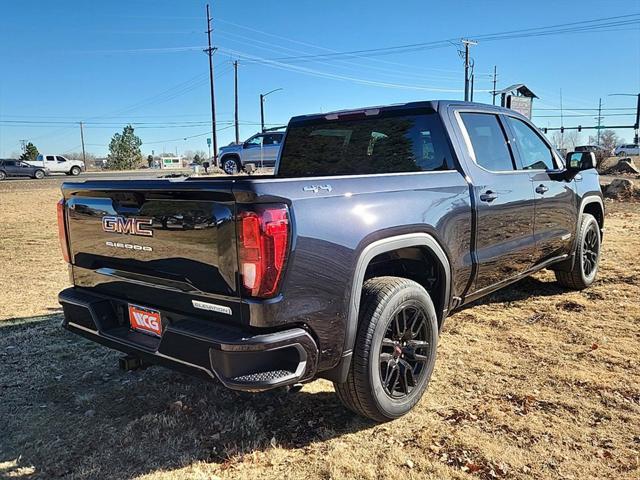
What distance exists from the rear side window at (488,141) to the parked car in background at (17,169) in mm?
37159

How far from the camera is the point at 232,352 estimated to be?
7.59 ft

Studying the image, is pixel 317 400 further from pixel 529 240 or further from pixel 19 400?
pixel 529 240

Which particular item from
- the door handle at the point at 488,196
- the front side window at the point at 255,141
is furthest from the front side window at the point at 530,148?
the front side window at the point at 255,141

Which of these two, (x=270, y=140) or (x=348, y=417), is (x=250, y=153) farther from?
(x=348, y=417)

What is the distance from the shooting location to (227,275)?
2375 mm

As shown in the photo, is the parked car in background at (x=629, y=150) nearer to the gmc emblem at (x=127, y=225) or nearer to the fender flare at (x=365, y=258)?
the fender flare at (x=365, y=258)

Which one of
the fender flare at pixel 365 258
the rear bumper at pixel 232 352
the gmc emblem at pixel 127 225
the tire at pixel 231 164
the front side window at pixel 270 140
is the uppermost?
the front side window at pixel 270 140

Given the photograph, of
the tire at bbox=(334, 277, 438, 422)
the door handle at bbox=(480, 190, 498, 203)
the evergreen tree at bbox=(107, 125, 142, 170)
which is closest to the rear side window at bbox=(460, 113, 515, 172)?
the door handle at bbox=(480, 190, 498, 203)

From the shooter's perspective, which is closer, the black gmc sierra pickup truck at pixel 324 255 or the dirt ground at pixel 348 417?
→ the black gmc sierra pickup truck at pixel 324 255

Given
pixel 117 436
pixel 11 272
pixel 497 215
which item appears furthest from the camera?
pixel 11 272

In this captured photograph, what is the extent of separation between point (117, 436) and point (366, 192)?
199cm

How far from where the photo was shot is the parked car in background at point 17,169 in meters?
34.3

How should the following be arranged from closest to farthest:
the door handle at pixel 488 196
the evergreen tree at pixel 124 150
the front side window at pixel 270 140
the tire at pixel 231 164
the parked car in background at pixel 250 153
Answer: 1. the door handle at pixel 488 196
2. the parked car in background at pixel 250 153
3. the front side window at pixel 270 140
4. the tire at pixel 231 164
5. the evergreen tree at pixel 124 150

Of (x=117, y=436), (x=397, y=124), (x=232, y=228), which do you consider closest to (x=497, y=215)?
(x=397, y=124)
